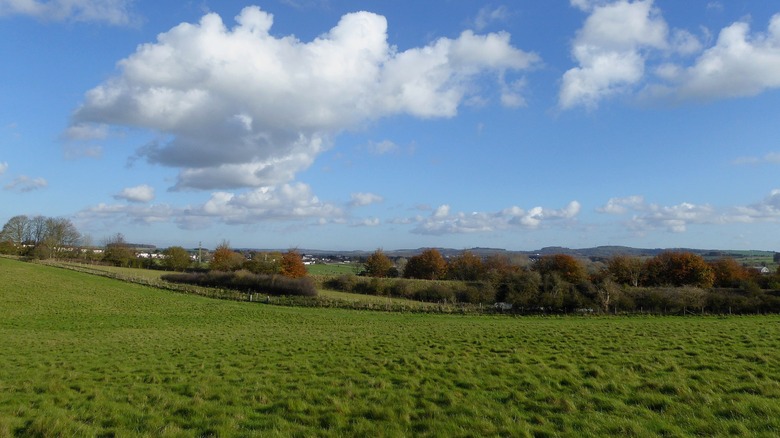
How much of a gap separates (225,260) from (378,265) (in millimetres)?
37561

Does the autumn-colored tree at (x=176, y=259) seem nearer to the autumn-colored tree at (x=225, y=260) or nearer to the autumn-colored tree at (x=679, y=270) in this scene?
the autumn-colored tree at (x=225, y=260)

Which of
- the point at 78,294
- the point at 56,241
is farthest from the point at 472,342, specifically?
the point at 56,241

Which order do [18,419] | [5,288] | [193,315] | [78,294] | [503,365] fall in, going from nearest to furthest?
[18,419], [503,365], [193,315], [5,288], [78,294]

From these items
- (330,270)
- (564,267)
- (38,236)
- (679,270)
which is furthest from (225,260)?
(679,270)

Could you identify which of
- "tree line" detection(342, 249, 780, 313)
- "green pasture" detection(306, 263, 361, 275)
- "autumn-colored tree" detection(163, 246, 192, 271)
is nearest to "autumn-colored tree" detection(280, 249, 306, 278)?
"green pasture" detection(306, 263, 361, 275)

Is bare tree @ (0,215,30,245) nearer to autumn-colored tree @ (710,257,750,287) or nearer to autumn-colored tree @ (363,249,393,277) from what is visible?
autumn-colored tree @ (363,249,393,277)

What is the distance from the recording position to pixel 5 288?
4441 centimetres

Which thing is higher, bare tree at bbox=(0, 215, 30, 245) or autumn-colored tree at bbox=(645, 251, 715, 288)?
bare tree at bbox=(0, 215, 30, 245)

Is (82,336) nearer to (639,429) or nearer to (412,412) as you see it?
(412,412)

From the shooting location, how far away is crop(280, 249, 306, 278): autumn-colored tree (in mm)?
98250

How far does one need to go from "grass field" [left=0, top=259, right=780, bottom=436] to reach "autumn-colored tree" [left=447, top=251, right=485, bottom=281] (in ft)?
291

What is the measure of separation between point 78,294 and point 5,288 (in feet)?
20.2

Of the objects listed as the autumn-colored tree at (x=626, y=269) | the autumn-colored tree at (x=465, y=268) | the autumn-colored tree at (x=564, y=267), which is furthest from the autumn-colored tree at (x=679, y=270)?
the autumn-colored tree at (x=465, y=268)

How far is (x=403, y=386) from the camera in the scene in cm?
1026
